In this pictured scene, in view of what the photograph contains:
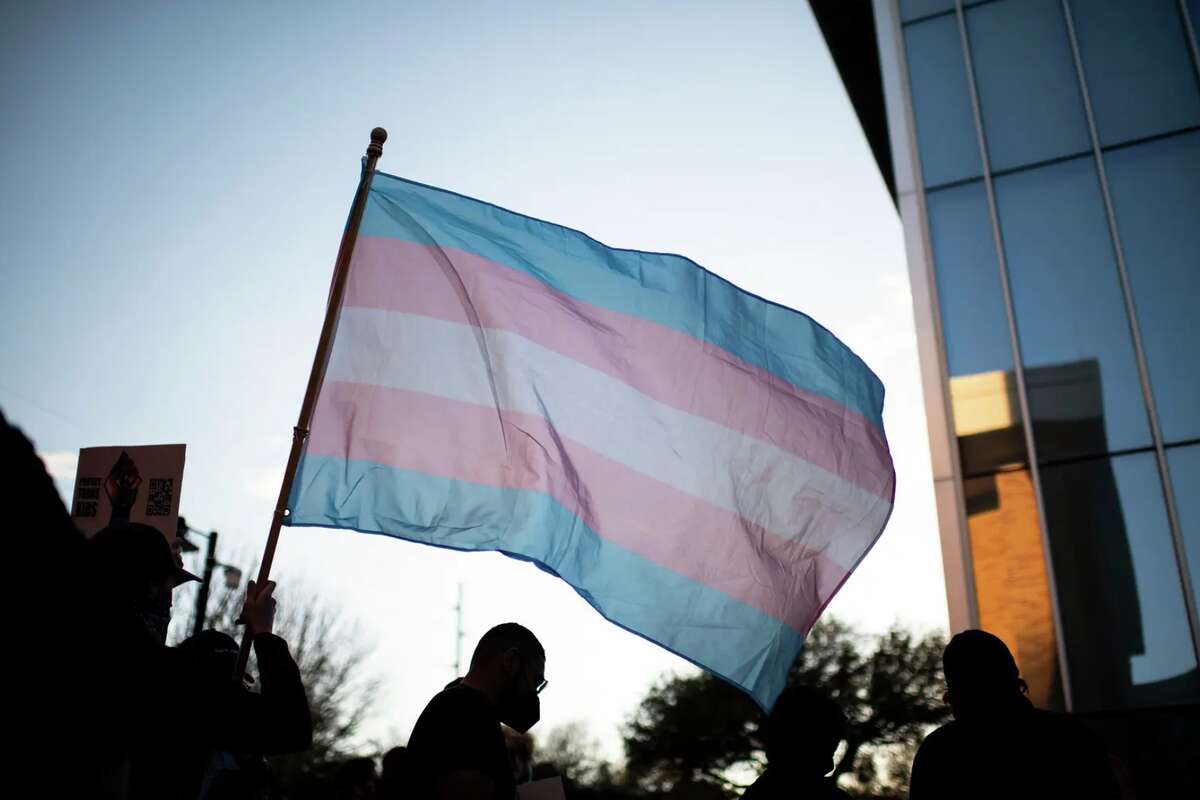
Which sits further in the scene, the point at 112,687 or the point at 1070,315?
the point at 1070,315

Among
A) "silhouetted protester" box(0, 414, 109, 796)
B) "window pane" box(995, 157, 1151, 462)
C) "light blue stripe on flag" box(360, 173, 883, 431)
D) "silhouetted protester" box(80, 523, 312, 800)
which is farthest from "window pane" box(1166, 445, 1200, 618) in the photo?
"silhouetted protester" box(0, 414, 109, 796)

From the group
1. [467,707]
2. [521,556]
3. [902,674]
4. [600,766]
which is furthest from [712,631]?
[600,766]

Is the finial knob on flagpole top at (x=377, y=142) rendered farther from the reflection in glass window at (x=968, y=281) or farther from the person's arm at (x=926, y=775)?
the reflection in glass window at (x=968, y=281)

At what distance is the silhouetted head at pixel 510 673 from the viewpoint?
137 inches

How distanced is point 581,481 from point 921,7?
37.1 ft

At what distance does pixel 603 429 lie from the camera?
497 cm

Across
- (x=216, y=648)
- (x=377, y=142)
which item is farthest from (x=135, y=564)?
(x=377, y=142)

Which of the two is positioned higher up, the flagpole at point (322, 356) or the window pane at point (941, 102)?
the window pane at point (941, 102)

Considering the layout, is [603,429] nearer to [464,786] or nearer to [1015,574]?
[464,786]

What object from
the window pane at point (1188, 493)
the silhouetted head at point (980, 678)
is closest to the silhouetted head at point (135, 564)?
the silhouetted head at point (980, 678)

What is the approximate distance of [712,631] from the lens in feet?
15.6

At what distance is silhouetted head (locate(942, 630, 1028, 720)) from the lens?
358cm

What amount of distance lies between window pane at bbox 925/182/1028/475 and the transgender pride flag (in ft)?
21.8

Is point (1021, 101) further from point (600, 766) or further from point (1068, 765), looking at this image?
point (600, 766)
